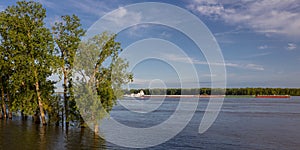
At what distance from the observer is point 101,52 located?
33.2 m

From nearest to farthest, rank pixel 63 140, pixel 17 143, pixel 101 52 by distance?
pixel 17 143, pixel 63 140, pixel 101 52

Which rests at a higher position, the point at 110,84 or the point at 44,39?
the point at 44,39

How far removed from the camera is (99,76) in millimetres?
33500

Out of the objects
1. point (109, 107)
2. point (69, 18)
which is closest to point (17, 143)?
point (109, 107)

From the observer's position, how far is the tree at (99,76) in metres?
32.5

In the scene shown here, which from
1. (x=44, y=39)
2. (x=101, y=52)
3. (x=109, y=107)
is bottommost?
(x=109, y=107)

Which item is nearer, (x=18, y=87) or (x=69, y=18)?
(x=69, y=18)

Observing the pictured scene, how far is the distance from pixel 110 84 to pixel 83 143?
7.44m

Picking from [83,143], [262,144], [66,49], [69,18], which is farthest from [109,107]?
[262,144]

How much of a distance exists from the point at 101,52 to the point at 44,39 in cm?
996

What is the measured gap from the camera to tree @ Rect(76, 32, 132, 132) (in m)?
32.5

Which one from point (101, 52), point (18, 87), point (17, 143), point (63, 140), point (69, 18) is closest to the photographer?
point (17, 143)

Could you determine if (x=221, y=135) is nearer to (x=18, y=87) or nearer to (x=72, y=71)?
A: (x=72, y=71)

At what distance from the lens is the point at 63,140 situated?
30.9 metres
